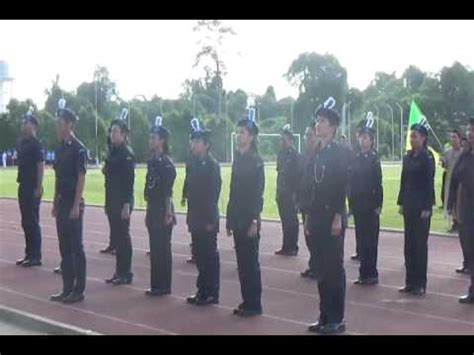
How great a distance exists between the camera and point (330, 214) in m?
6.41

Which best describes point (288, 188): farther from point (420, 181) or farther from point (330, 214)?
point (330, 214)

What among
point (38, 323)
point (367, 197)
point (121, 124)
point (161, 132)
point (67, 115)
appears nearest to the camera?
point (38, 323)

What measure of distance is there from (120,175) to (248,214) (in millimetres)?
2356

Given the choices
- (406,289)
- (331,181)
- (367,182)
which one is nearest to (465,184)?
(406,289)

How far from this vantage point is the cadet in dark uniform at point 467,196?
7.79 meters

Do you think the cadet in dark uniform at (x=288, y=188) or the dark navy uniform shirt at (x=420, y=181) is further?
the cadet in dark uniform at (x=288, y=188)

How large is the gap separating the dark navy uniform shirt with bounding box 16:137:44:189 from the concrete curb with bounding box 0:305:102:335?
116 inches

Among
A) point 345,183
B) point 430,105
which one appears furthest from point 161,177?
point 430,105

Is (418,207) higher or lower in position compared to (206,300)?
higher

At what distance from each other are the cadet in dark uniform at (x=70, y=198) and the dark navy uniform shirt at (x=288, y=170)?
403 cm

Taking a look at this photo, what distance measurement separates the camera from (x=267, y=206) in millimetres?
21688

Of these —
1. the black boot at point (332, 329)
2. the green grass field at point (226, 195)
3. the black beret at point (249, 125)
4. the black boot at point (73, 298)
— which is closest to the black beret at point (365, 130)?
the black beret at point (249, 125)

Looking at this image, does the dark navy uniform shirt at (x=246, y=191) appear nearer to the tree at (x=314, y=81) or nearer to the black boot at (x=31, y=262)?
the black boot at (x=31, y=262)

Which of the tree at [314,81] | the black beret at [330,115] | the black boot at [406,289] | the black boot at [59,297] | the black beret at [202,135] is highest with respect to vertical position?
the tree at [314,81]
